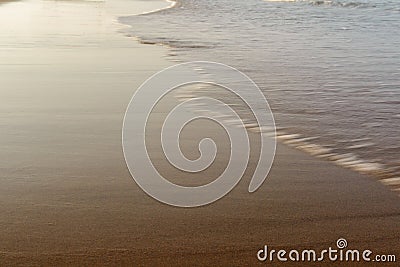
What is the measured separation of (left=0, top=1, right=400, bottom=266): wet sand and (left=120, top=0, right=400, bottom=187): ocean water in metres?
0.38

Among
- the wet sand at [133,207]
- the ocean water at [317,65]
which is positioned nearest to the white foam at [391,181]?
the ocean water at [317,65]

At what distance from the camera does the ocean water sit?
154 inches

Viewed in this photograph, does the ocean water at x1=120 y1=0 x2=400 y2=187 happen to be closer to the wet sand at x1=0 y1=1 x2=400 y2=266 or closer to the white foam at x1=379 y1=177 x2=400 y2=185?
the white foam at x1=379 y1=177 x2=400 y2=185

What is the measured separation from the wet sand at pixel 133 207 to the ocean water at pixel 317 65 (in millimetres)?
375

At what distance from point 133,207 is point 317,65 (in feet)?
15.1

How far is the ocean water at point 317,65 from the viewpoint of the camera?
12.8ft

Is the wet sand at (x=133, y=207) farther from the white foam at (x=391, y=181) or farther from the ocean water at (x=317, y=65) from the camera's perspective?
the ocean water at (x=317, y=65)

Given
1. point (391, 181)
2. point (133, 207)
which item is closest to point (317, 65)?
point (391, 181)

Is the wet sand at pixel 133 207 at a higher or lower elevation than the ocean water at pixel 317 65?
higher

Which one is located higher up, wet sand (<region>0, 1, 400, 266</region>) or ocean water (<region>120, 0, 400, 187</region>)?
wet sand (<region>0, 1, 400, 266</region>)

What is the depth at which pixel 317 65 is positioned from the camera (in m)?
7.00

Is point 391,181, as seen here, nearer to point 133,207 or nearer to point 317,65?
point 133,207

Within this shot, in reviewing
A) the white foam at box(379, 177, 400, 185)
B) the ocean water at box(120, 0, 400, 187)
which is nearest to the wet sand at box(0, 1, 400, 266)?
the white foam at box(379, 177, 400, 185)

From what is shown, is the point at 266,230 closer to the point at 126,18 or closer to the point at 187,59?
the point at 187,59
